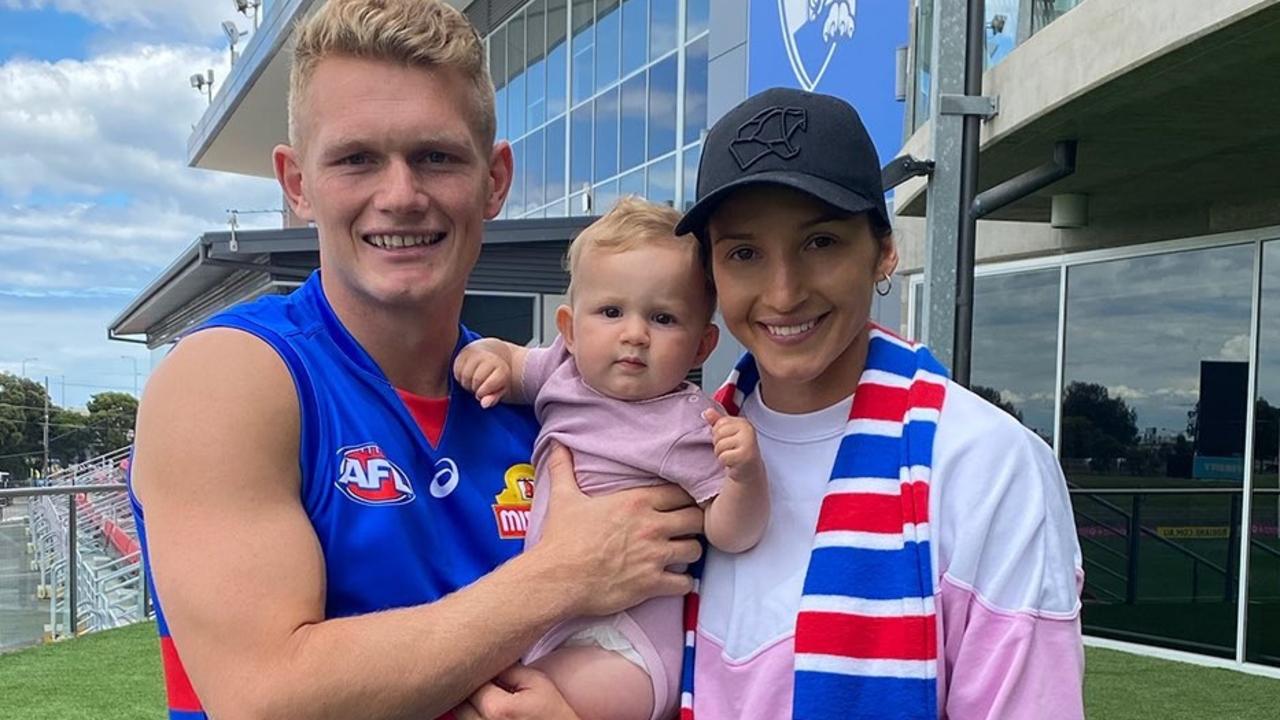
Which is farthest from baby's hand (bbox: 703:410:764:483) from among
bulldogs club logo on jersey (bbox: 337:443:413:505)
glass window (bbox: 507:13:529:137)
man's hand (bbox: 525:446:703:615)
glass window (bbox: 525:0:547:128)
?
glass window (bbox: 507:13:529:137)

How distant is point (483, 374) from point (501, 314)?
41.7ft

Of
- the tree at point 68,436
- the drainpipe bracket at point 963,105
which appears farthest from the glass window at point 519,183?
the drainpipe bracket at point 963,105

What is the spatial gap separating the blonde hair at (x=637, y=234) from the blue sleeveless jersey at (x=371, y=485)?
439 mm

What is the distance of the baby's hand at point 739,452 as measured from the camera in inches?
71.3

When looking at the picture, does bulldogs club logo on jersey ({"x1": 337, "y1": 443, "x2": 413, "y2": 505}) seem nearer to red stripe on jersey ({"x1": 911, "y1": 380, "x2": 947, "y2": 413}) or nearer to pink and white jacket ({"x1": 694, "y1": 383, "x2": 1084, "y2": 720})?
pink and white jacket ({"x1": 694, "y1": 383, "x2": 1084, "y2": 720})

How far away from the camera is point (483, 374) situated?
2.15 m

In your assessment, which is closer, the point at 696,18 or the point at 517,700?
the point at 517,700

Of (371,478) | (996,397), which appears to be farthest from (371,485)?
(996,397)

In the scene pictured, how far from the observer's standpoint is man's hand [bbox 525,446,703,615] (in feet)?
6.34

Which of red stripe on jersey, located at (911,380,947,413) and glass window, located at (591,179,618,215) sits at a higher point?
glass window, located at (591,179,618,215)

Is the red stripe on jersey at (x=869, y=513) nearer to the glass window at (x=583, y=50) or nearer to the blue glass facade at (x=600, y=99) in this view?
the blue glass facade at (x=600, y=99)

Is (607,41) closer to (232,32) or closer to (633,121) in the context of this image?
(633,121)

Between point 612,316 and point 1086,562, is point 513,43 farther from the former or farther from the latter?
point 612,316

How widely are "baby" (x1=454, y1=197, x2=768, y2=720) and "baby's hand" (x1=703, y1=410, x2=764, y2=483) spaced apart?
2.8 inches
